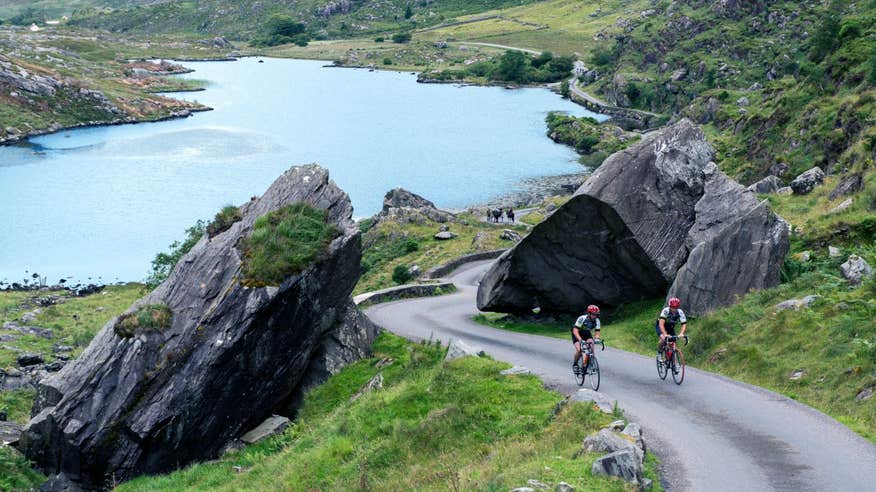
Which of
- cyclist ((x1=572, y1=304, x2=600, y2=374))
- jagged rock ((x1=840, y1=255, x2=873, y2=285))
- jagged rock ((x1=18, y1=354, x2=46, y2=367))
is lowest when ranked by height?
jagged rock ((x1=18, y1=354, x2=46, y2=367))

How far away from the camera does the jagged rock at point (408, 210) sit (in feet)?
231

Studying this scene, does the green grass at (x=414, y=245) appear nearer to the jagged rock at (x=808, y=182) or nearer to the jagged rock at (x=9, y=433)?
the jagged rock at (x=808, y=182)

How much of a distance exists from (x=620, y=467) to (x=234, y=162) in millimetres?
102257

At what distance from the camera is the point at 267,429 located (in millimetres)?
26891

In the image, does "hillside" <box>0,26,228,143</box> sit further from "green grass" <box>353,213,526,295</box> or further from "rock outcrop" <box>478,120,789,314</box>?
"rock outcrop" <box>478,120,789,314</box>

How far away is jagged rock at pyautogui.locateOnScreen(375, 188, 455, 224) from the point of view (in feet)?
231

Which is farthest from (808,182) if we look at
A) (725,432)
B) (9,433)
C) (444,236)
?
(9,433)

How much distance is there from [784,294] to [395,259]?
1437 inches

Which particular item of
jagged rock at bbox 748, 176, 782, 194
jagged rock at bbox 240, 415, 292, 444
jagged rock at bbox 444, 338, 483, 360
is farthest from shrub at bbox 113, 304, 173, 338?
jagged rock at bbox 748, 176, 782, 194

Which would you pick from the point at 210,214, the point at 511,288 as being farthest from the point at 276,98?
the point at 511,288

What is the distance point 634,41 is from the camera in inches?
6452

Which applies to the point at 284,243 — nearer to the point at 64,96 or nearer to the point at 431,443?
the point at 431,443

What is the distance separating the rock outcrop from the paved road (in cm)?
367

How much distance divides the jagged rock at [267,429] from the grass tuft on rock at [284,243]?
14.8 feet
